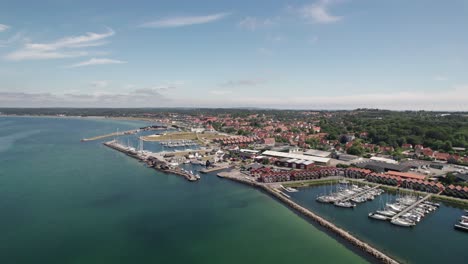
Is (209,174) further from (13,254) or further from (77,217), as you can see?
(13,254)

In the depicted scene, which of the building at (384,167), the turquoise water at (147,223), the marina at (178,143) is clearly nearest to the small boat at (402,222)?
the turquoise water at (147,223)

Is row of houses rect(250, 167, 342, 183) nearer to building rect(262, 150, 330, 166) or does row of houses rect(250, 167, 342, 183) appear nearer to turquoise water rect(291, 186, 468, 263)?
building rect(262, 150, 330, 166)

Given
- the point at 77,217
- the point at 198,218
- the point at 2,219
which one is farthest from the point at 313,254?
the point at 2,219

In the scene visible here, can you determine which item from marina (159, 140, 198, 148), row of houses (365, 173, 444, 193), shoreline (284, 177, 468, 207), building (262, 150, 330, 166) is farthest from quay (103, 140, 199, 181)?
row of houses (365, 173, 444, 193)

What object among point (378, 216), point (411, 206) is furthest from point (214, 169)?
point (411, 206)

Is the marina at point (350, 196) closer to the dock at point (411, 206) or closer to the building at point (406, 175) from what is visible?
the dock at point (411, 206)

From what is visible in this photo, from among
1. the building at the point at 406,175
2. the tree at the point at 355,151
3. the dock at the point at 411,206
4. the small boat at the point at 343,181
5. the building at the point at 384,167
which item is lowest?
the dock at the point at 411,206
